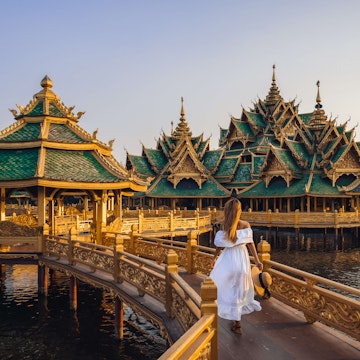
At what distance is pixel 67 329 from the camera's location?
12055 mm

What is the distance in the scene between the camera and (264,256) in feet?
28.5

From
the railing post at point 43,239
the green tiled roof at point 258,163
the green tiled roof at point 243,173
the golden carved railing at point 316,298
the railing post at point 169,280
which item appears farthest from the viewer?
the green tiled roof at point 243,173

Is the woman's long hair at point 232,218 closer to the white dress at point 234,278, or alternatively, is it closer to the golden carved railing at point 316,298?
the white dress at point 234,278

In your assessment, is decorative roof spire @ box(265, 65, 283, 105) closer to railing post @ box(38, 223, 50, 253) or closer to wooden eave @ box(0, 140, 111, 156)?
wooden eave @ box(0, 140, 111, 156)

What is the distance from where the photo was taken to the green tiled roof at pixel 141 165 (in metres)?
44.2

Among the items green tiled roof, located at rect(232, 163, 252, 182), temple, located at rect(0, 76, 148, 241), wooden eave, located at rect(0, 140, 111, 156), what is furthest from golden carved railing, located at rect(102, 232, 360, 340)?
green tiled roof, located at rect(232, 163, 252, 182)

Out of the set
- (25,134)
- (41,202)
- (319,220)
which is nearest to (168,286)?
(41,202)

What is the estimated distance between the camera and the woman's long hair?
5977 millimetres

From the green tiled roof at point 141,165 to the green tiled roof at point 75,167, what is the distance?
86.7 ft

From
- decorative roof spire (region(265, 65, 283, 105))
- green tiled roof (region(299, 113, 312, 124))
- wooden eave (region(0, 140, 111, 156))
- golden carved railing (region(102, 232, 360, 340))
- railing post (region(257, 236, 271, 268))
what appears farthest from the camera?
green tiled roof (region(299, 113, 312, 124))

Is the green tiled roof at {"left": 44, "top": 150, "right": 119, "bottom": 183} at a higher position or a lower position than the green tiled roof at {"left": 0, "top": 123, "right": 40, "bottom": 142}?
Answer: lower

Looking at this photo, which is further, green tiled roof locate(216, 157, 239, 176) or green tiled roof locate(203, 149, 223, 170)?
green tiled roof locate(203, 149, 223, 170)

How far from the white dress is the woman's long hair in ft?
0.30

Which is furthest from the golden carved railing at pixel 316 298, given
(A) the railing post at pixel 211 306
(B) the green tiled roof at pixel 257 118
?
(B) the green tiled roof at pixel 257 118
